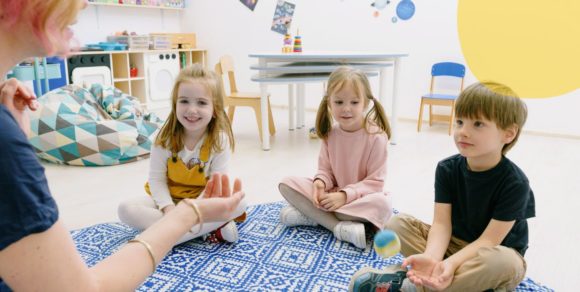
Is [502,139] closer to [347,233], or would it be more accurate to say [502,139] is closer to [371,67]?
[347,233]

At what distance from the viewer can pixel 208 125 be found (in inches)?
75.3

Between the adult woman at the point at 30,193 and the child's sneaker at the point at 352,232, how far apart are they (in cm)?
117

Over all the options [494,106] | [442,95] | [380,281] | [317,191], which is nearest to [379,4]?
[442,95]

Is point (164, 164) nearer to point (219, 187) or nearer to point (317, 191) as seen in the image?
point (317, 191)

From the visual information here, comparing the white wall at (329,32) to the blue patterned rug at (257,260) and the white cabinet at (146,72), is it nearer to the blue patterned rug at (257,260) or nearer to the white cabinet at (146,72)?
the white cabinet at (146,72)

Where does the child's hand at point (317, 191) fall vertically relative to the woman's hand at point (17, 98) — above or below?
below

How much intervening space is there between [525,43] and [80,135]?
8.73 feet

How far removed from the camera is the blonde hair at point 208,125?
6.04ft

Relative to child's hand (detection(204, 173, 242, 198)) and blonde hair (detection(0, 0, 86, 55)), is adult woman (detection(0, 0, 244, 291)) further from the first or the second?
child's hand (detection(204, 173, 242, 198))

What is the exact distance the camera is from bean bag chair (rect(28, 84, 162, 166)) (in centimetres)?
295

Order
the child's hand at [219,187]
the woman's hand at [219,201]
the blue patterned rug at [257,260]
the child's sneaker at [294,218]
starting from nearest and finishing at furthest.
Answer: the woman's hand at [219,201] < the child's hand at [219,187] < the blue patterned rug at [257,260] < the child's sneaker at [294,218]

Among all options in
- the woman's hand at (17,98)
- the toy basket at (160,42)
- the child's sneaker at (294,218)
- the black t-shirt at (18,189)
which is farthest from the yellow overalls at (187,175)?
the toy basket at (160,42)

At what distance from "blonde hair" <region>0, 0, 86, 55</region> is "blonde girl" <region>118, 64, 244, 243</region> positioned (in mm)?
1135

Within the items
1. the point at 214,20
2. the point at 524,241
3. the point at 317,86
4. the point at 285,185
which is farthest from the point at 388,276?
the point at 214,20
